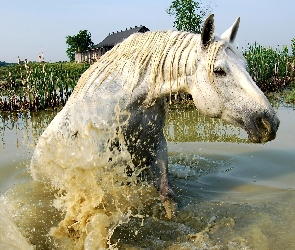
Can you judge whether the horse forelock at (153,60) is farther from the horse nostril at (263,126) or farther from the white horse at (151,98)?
the horse nostril at (263,126)

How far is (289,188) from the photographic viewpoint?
4.20m

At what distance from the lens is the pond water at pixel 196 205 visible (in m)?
2.75

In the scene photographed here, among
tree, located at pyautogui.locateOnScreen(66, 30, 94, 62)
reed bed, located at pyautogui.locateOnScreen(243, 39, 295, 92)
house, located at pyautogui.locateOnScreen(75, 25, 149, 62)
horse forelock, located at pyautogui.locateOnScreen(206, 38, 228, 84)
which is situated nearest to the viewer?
horse forelock, located at pyautogui.locateOnScreen(206, 38, 228, 84)

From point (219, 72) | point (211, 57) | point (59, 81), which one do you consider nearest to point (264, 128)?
point (219, 72)

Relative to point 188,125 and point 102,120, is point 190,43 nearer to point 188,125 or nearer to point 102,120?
point 102,120

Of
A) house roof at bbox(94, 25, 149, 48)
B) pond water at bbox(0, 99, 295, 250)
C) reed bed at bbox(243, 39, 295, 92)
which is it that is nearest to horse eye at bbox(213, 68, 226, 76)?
pond water at bbox(0, 99, 295, 250)

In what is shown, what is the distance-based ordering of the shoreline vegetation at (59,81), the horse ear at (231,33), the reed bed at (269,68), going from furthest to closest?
the reed bed at (269,68)
the shoreline vegetation at (59,81)
the horse ear at (231,33)

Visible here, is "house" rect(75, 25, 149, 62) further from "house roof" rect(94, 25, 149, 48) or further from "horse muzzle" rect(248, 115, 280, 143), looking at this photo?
"horse muzzle" rect(248, 115, 280, 143)

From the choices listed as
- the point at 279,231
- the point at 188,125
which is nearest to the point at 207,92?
the point at 279,231

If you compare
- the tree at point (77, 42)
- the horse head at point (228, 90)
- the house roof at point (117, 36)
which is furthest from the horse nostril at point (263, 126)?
the tree at point (77, 42)

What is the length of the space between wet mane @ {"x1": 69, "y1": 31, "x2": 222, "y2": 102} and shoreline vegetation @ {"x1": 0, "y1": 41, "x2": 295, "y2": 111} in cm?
738

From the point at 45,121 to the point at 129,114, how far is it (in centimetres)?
640

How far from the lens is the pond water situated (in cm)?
275

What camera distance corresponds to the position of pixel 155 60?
2857 mm
